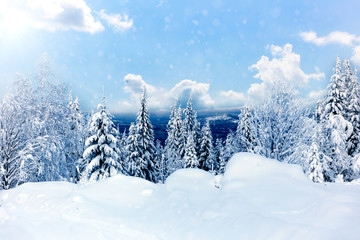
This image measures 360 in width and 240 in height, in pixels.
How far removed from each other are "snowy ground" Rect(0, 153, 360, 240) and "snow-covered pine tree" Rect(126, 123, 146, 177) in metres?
15.5

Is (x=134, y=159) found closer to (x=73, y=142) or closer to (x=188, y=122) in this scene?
(x=73, y=142)

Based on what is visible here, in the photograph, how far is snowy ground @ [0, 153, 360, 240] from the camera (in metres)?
4.39

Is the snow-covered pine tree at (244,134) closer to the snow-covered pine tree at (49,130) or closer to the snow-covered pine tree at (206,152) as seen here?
the snow-covered pine tree at (206,152)

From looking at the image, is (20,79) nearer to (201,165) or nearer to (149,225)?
(149,225)

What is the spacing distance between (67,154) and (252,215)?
51.1 ft

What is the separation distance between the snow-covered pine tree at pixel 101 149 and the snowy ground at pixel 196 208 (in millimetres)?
8307

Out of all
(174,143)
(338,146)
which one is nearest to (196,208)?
(338,146)

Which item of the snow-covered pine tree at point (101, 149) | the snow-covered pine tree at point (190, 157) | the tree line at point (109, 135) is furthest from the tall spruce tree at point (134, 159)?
the snow-covered pine tree at point (101, 149)

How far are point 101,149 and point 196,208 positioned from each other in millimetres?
12836

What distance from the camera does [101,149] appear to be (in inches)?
688

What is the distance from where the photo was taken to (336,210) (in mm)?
4305

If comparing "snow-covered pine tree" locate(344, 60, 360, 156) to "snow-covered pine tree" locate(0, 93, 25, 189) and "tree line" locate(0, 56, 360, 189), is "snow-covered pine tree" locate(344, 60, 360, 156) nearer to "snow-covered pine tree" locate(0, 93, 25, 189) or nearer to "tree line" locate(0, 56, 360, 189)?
"tree line" locate(0, 56, 360, 189)

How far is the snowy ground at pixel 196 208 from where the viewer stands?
14.4ft

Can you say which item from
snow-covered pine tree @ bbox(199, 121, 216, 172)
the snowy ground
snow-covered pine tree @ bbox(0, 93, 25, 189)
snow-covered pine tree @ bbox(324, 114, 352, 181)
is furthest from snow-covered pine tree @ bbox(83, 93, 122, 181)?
snow-covered pine tree @ bbox(324, 114, 352, 181)
